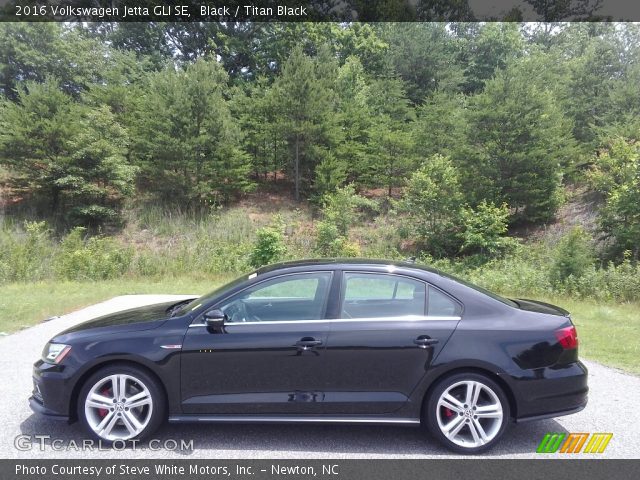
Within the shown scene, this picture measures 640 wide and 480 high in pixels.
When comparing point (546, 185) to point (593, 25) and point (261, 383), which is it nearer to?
point (261, 383)

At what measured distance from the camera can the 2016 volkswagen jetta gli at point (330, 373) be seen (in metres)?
3.69

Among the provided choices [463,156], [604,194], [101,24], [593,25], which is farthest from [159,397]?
[101,24]

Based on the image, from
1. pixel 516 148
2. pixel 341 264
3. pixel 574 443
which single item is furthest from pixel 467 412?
pixel 516 148

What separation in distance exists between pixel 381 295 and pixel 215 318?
1.48 m

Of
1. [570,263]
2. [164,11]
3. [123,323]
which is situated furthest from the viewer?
[164,11]

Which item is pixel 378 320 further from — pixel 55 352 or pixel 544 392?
pixel 55 352

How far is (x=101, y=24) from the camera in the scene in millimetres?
39281

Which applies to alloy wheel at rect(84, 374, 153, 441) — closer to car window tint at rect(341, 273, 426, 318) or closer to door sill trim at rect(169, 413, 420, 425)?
door sill trim at rect(169, 413, 420, 425)

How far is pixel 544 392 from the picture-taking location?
145 inches

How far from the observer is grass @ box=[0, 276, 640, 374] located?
6797 millimetres

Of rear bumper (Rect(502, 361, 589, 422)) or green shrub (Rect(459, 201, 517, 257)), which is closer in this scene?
rear bumper (Rect(502, 361, 589, 422))

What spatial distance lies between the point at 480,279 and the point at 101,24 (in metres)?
39.9
